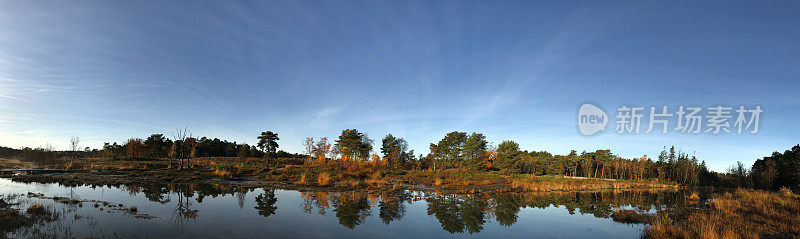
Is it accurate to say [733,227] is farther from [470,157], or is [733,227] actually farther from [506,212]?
[470,157]

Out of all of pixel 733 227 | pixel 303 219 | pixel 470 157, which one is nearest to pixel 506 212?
pixel 733 227

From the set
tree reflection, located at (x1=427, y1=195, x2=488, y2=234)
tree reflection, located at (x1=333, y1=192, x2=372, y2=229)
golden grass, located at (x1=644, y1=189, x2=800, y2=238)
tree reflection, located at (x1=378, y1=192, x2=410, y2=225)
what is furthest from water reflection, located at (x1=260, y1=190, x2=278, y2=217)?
golden grass, located at (x1=644, y1=189, x2=800, y2=238)

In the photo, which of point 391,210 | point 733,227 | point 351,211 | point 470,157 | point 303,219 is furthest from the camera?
point 470,157

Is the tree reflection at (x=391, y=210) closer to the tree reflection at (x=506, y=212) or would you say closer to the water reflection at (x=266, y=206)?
the tree reflection at (x=506, y=212)

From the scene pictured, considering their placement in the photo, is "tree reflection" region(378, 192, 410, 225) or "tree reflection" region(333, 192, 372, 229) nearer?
"tree reflection" region(333, 192, 372, 229)

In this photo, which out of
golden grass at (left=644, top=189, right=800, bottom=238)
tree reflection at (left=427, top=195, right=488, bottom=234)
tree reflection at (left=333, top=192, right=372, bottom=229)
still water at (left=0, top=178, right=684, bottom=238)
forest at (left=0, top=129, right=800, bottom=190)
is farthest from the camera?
forest at (left=0, top=129, right=800, bottom=190)

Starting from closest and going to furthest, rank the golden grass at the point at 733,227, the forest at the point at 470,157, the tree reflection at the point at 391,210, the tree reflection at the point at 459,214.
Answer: the golden grass at the point at 733,227 < the tree reflection at the point at 459,214 < the tree reflection at the point at 391,210 < the forest at the point at 470,157

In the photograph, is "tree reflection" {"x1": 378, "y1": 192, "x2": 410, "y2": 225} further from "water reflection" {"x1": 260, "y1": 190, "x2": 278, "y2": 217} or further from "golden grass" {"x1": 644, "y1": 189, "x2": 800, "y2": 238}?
"golden grass" {"x1": 644, "y1": 189, "x2": 800, "y2": 238}

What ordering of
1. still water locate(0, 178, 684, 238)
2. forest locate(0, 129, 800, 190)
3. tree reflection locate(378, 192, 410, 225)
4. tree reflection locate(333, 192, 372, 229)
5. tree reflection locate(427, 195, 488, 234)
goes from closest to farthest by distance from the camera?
1. still water locate(0, 178, 684, 238)
2. tree reflection locate(427, 195, 488, 234)
3. tree reflection locate(333, 192, 372, 229)
4. tree reflection locate(378, 192, 410, 225)
5. forest locate(0, 129, 800, 190)

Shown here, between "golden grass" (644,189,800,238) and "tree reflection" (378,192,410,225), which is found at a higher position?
"golden grass" (644,189,800,238)

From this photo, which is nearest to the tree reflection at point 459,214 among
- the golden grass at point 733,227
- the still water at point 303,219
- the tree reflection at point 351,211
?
the still water at point 303,219

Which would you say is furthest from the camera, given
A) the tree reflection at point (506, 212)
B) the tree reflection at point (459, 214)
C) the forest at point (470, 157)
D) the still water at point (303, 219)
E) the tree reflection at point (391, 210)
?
the forest at point (470, 157)

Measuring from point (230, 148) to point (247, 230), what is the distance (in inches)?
3767

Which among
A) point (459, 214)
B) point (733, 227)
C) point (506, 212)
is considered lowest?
point (506, 212)
